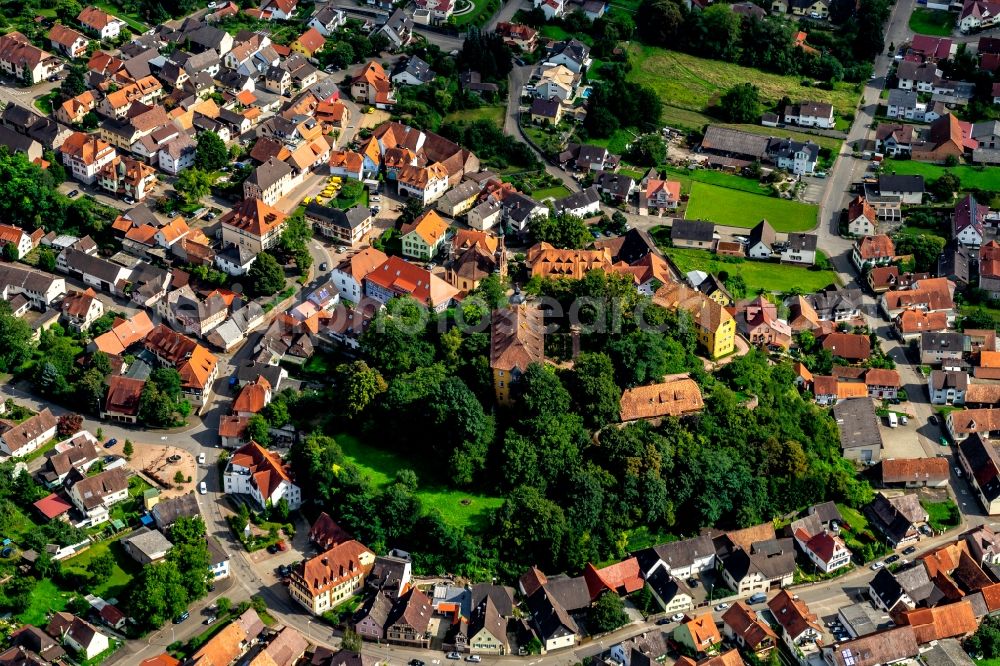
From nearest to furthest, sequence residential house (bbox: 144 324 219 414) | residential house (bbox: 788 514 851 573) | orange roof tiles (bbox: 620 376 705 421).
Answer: residential house (bbox: 788 514 851 573), orange roof tiles (bbox: 620 376 705 421), residential house (bbox: 144 324 219 414)

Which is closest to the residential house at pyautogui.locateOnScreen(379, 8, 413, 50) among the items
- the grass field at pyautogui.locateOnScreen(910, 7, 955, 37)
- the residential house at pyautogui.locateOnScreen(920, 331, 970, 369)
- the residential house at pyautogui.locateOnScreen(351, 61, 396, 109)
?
the residential house at pyautogui.locateOnScreen(351, 61, 396, 109)

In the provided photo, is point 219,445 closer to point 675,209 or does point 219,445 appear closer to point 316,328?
point 316,328

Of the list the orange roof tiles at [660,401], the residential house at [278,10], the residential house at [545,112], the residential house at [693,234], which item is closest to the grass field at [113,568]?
the orange roof tiles at [660,401]

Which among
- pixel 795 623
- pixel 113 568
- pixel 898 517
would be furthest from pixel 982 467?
pixel 113 568

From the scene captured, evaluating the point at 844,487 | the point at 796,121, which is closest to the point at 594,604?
the point at 844,487

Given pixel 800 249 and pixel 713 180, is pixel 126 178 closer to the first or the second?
pixel 713 180

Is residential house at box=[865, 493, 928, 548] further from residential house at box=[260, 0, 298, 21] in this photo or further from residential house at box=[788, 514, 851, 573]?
residential house at box=[260, 0, 298, 21]

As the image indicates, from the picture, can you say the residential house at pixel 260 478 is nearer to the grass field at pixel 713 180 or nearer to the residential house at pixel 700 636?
the residential house at pixel 700 636
